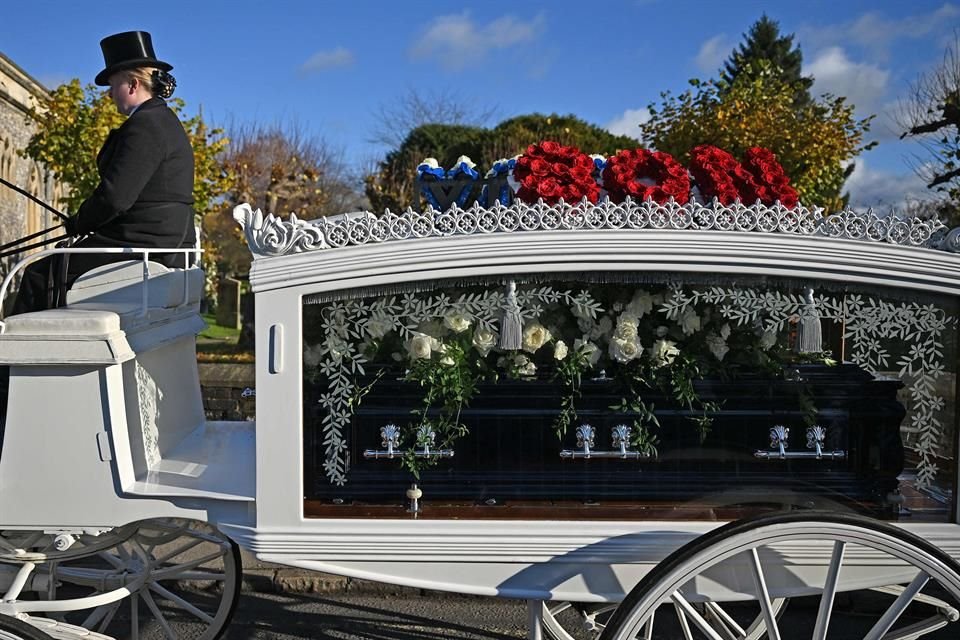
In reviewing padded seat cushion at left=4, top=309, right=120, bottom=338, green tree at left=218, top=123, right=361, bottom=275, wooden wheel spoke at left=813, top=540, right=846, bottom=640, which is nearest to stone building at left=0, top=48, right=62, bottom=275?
green tree at left=218, top=123, right=361, bottom=275

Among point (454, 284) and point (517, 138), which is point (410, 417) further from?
point (517, 138)

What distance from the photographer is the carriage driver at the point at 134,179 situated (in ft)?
8.23

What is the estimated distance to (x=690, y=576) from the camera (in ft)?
6.07

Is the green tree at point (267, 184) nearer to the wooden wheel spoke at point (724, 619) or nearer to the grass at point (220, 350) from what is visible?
the grass at point (220, 350)

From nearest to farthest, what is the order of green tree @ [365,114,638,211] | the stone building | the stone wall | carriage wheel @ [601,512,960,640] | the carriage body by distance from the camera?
carriage wheel @ [601,512,960,640], the carriage body, the stone wall, green tree @ [365,114,638,211], the stone building

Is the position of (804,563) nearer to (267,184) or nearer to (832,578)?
(832,578)

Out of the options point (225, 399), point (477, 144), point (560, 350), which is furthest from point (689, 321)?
point (477, 144)

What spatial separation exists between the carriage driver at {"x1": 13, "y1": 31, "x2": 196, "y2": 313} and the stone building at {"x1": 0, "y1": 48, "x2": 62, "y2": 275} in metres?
16.9

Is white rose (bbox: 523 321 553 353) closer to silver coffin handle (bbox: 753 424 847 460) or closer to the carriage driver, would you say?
silver coffin handle (bbox: 753 424 847 460)

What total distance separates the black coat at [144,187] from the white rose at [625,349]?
1.48 metres

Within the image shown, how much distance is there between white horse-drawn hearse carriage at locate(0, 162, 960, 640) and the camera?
1948 millimetres

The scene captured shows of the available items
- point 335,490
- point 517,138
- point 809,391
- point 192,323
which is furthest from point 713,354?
point 517,138

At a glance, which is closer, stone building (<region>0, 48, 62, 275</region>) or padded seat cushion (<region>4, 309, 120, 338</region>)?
padded seat cushion (<region>4, 309, 120, 338</region>)

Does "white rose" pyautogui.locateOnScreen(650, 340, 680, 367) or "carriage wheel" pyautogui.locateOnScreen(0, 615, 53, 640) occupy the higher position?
"white rose" pyautogui.locateOnScreen(650, 340, 680, 367)
